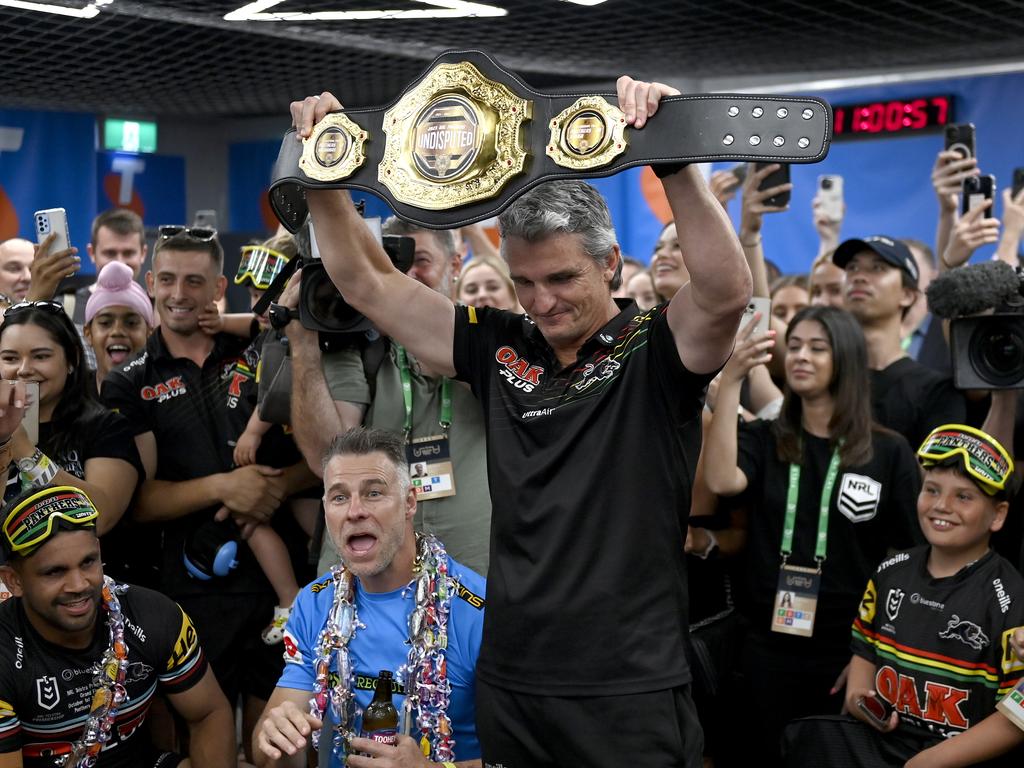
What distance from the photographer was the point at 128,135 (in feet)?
21.3

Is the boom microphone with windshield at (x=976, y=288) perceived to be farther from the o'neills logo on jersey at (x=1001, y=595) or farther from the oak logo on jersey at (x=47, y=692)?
the oak logo on jersey at (x=47, y=692)

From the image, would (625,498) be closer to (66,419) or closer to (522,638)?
(522,638)

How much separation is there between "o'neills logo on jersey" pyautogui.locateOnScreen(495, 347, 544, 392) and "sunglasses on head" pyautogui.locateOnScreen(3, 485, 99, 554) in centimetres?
131

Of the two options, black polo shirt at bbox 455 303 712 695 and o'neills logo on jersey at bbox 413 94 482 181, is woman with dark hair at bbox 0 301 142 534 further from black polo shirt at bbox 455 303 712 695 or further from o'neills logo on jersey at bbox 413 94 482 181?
o'neills logo on jersey at bbox 413 94 482 181

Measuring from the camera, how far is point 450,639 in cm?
262

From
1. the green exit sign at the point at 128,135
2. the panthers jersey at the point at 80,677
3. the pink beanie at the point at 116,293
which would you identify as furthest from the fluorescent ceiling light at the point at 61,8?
the green exit sign at the point at 128,135

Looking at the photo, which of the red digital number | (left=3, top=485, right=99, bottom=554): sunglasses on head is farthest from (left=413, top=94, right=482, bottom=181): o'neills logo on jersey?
the red digital number

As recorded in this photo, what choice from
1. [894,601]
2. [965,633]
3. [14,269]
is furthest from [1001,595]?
[14,269]

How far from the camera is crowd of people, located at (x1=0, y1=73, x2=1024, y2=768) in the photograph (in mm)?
1934

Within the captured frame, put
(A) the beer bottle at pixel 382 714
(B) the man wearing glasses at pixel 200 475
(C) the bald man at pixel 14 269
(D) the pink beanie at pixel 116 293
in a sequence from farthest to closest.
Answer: (C) the bald man at pixel 14 269 < (D) the pink beanie at pixel 116 293 < (B) the man wearing glasses at pixel 200 475 < (A) the beer bottle at pixel 382 714

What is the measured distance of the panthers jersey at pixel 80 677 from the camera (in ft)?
9.21

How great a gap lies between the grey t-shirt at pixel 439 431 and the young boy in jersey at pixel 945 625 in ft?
3.47

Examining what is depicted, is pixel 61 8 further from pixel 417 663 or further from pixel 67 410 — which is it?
pixel 417 663

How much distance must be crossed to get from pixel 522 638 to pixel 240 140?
356 inches
